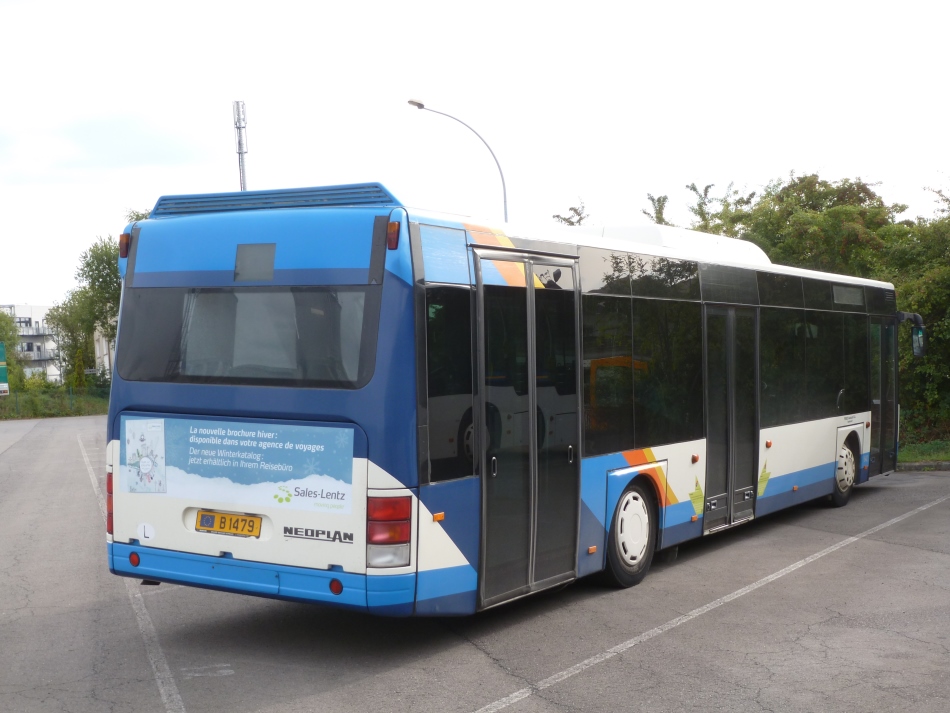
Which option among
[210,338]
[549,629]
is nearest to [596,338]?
[549,629]

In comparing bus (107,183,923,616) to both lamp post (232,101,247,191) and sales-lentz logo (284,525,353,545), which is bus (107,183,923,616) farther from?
lamp post (232,101,247,191)

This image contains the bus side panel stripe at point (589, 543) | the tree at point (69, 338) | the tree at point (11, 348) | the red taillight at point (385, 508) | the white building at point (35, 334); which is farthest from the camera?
the white building at point (35, 334)

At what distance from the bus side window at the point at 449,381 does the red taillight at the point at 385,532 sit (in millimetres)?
374

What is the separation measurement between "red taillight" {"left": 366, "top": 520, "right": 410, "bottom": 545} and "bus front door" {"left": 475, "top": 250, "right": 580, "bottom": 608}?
2.62 ft

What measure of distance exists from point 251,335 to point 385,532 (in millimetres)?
1561

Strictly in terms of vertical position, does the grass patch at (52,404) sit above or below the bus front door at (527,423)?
below

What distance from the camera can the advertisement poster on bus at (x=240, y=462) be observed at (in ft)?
20.1

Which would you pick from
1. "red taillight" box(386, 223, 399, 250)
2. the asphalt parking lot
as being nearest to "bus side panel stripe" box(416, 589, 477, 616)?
the asphalt parking lot

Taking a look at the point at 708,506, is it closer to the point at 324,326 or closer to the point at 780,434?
the point at 780,434

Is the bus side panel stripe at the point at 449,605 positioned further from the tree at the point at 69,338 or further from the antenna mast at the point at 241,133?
the tree at the point at 69,338

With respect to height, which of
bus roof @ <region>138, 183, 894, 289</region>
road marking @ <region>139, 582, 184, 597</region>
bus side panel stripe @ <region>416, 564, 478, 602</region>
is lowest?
road marking @ <region>139, 582, 184, 597</region>

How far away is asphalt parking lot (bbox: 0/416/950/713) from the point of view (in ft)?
18.7

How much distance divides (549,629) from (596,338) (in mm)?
2254

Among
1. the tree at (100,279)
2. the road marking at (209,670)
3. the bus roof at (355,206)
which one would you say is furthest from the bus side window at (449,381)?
the tree at (100,279)
